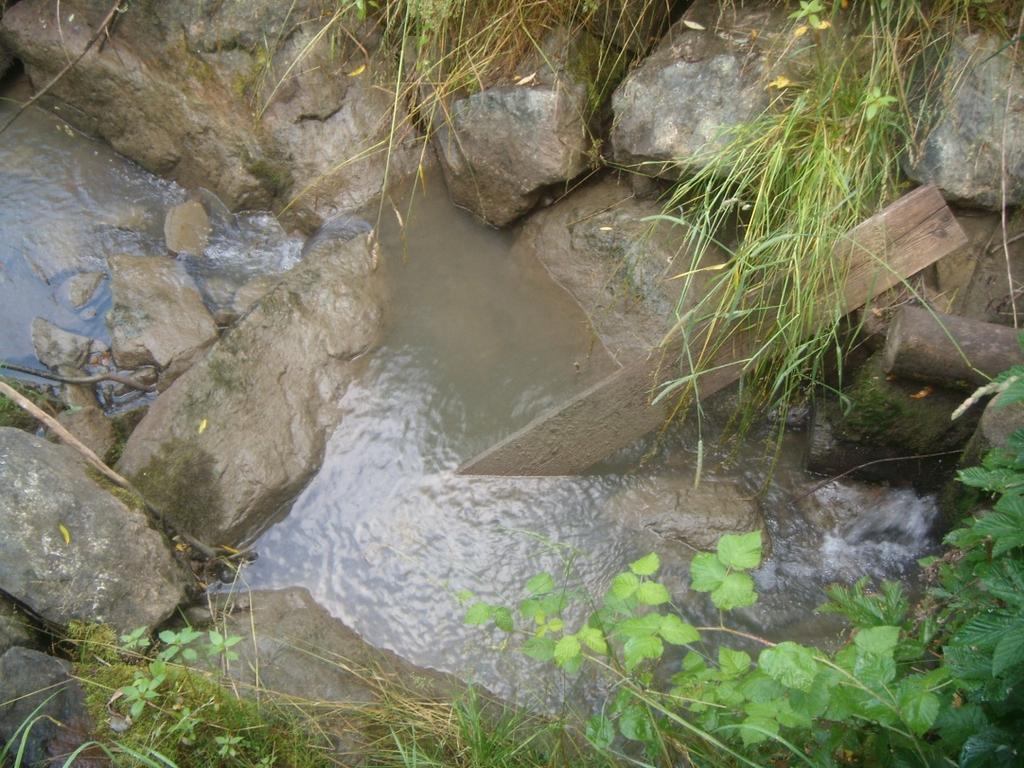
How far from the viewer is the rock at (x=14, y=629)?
2.12 meters

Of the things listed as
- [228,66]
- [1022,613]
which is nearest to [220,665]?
[1022,613]

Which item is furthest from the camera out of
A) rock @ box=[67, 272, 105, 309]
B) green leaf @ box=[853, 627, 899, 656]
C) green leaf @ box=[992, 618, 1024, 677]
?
rock @ box=[67, 272, 105, 309]

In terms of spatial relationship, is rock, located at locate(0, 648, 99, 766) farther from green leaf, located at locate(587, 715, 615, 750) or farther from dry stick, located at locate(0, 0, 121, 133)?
dry stick, located at locate(0, 0, 121, 133)

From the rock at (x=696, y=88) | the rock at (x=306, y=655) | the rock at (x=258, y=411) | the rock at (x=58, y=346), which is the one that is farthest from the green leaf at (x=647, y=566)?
the rock at (x=58, y=346)

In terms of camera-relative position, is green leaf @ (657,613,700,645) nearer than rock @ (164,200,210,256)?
Yes

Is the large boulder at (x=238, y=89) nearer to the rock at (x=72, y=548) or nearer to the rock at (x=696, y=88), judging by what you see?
the rock at (x=696, y=88)

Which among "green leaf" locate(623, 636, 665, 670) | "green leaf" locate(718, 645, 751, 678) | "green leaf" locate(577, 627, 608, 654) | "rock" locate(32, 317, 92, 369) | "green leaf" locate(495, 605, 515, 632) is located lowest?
"green leaf" locate(718, 645, 751, 678)

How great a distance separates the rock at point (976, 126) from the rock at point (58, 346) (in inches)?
128

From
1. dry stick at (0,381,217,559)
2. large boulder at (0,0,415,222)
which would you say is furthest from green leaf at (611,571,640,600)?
large boulder at (0,0,415,222)

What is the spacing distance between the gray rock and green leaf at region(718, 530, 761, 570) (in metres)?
2.01

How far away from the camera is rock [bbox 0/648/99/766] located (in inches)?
76.5

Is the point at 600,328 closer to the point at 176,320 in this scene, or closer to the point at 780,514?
the point at 780,514

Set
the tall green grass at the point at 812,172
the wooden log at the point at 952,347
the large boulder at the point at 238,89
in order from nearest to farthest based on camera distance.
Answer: the wooden log at the point at 952,347, the tall green grass at the point at 812,172, the large boulder at the point at 238,89

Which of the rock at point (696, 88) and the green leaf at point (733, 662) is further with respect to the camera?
the rock at point (696, 88)
